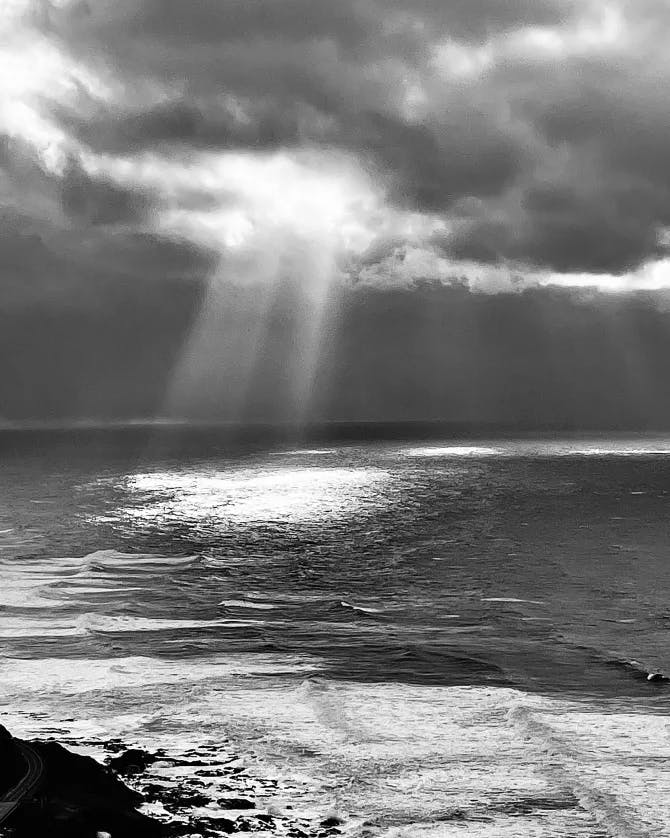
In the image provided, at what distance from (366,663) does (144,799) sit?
13588 millimetres

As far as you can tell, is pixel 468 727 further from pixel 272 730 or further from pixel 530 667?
pixel 530 667

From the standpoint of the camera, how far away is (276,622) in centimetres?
3756

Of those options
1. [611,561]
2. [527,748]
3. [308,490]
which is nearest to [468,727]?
[527,748]

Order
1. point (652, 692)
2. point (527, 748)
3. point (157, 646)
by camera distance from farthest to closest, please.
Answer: point (157, 646)
point (652, 692)
point (527, 748)

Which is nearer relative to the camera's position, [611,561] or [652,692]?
[652,692]

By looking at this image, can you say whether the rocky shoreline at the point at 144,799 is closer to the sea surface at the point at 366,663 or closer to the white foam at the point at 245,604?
the sea surface at the point at 366,663

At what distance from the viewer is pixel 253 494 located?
351 feet

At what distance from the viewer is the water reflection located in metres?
84.3

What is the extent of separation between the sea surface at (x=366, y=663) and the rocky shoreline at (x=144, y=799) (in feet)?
0.46

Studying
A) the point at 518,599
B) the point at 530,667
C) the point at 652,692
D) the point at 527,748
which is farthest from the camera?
the point at 518,599

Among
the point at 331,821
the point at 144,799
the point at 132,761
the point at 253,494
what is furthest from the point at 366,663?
the point at 253,494

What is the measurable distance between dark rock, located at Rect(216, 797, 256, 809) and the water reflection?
195ft

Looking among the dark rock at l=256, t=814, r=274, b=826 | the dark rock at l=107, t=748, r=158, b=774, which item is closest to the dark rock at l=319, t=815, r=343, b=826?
the dark rock at l=256, t=814, r=274, b=826

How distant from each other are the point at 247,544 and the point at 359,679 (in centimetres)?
3532
